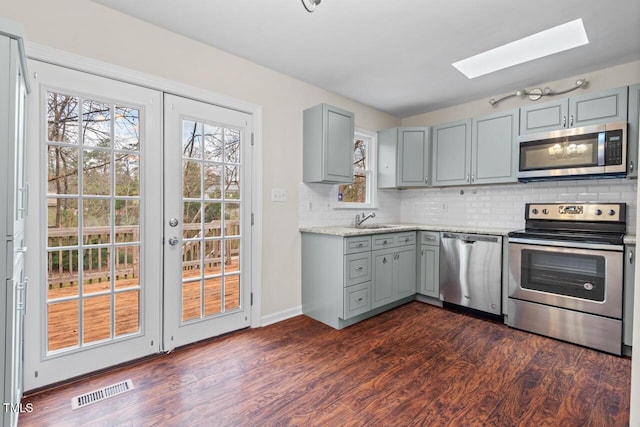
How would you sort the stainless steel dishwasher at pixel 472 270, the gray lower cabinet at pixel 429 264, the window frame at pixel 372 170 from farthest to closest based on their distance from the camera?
the window frame at pixel 372 170 < the gray lower cabinet at pixel 429 264 < the stainless steel dishwasher at pixel 472 270

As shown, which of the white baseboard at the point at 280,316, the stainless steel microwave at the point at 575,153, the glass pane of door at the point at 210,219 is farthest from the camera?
the white baseboard at the point at 280,316

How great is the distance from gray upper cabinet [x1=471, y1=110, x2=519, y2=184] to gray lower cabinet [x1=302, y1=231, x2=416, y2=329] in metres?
1.14

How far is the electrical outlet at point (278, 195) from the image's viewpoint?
3.07 m

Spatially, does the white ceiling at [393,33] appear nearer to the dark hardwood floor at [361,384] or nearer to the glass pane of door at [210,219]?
the glass pane of door at [210,219]

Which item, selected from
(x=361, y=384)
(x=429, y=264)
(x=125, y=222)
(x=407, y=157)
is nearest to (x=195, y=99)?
(x=125, y=222)

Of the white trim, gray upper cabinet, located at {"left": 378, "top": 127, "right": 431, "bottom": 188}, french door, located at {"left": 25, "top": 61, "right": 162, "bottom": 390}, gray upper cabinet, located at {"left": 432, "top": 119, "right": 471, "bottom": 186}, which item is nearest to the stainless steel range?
gray upper cabinet, located at {"left": 432, "top": 119, "right": 471, "bottom": 186}

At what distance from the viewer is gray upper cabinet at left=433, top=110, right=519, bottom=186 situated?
3.30m

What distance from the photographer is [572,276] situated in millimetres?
2664

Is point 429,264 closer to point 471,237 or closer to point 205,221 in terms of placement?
point 471,237

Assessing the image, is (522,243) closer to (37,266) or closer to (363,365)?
(363,365)

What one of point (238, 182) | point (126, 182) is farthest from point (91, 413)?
point (238, 182)

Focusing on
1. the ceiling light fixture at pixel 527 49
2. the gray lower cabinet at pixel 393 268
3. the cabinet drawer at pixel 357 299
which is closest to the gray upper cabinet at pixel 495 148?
the ceiling light fixture at pixel 527 49

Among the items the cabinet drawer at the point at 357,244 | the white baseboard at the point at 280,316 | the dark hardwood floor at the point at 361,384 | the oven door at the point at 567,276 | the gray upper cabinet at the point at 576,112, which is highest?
the gray upper cabinet at the point at 576,112

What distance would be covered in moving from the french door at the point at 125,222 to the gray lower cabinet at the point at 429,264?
2128mm
